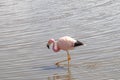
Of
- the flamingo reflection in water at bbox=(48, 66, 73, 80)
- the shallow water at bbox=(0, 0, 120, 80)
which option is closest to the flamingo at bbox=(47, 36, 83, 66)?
the shallow water at bbox=(0, 0, 120, 80)

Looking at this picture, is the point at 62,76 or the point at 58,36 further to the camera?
the point at 58,36

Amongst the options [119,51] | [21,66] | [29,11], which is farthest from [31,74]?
[29,11]

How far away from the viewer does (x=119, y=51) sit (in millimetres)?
12305

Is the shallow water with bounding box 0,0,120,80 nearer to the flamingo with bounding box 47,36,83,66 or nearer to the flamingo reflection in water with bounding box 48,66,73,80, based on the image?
the flamingo reflection in water with bounding box 48,66,73,80

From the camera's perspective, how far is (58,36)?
48.2ft

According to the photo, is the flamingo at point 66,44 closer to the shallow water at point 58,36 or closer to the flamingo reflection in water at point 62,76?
the shallow water at point 58,36

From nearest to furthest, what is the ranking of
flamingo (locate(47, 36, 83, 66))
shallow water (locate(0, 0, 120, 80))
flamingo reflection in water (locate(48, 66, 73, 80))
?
flamingo reflection in water (locate(48, 66, 73, 80)), shallow water (locate(0, 0, 120, 80)), flamingo (locate(47, 36, 83, 66))

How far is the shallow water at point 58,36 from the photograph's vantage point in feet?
37.0

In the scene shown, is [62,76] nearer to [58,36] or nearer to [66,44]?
[66,44]

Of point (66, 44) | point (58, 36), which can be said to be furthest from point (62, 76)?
point (58, 36)

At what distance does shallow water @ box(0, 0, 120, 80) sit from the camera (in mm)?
11273

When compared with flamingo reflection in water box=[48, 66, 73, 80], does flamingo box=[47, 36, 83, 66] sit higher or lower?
higher

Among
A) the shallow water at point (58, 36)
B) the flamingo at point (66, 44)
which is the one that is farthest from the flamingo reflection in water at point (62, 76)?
the flamingo at point (66, 44)

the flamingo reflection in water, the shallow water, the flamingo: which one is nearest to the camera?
the flamingo reflection in water
